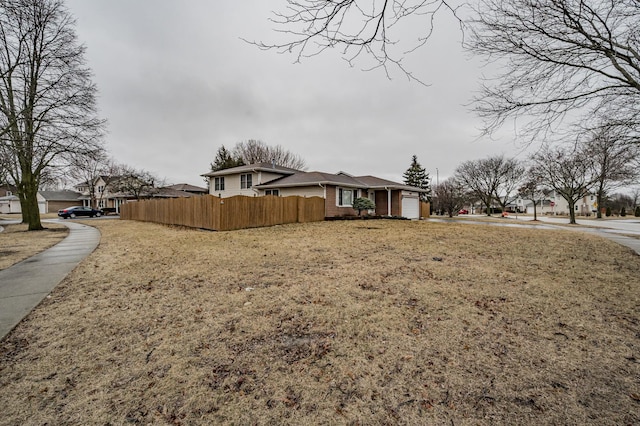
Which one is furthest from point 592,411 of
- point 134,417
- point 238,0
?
point 238,0

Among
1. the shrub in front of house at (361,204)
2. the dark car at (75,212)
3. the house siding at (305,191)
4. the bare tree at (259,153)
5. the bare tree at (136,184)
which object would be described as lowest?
the dark car at (75,212)

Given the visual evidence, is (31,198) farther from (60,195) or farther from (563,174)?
(60,195)

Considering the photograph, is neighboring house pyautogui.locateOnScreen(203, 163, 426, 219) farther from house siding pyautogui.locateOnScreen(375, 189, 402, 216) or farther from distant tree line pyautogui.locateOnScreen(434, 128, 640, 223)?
distant tree line pyautogui.locateOnScreen(434, 128, 640, 223)

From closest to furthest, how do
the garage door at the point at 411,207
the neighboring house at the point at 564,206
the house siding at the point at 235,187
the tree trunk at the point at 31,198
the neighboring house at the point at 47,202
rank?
the tree trunk at the point at 31,198 → the house siding at the point at 235,187 → the garage door at the point at 411,207 → the neighboring house at the point at 47,202 → the neighboring house at the point at 564,206

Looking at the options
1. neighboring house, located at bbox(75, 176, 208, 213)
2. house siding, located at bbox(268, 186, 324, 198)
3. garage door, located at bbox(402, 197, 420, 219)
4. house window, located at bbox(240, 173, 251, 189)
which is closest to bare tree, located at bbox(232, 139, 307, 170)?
neighboring house, located at bbox(75, 176, 208, 213)

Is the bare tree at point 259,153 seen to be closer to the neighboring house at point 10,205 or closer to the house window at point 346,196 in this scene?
the house window at point 346,196

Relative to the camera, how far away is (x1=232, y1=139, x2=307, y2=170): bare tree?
1678 inches

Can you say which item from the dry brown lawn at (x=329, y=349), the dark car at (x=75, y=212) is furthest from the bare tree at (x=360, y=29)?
the dark car at (x=75, y=212)

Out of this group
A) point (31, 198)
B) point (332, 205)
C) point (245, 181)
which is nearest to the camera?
point (31, 198)

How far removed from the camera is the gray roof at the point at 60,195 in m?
49.2

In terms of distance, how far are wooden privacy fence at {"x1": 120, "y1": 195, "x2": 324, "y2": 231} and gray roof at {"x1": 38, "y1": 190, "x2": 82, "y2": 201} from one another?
43.8 meters

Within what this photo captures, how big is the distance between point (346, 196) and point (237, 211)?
31.2 ft

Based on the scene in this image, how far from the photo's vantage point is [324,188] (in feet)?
64.2

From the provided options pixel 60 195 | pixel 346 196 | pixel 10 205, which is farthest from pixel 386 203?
pixel 10 205
